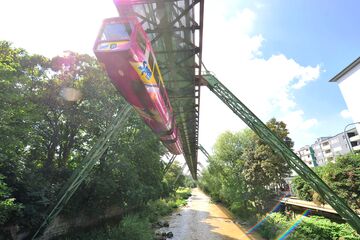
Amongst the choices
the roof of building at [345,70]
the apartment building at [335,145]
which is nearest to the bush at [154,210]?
the roof of building at [345,70]

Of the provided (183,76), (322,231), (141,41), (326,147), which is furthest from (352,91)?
(326,147)

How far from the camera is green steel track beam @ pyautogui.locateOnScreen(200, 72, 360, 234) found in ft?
29.6

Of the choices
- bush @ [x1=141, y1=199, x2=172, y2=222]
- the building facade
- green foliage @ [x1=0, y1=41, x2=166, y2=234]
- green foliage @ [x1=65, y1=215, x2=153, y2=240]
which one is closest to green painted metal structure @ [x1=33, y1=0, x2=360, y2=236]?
green foliage @ [x1=0, y1=41, x2=166, y2=234]

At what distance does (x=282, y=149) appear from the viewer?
10.2 metres

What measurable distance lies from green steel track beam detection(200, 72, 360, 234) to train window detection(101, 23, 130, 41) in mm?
6320

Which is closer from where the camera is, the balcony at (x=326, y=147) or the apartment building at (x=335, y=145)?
the apartment building at (x=335, y=145)

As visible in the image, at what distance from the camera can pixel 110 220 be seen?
2041 centimetres

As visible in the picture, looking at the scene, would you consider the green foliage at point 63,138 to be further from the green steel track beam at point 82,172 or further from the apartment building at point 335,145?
the apartment building at point 335,145

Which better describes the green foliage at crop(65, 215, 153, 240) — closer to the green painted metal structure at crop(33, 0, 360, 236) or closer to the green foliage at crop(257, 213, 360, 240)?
the green painted metal structure at crop(33, 0, 360, 236)

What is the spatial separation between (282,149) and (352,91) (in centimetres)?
2708

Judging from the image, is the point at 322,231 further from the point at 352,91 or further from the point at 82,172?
the point at 352,91

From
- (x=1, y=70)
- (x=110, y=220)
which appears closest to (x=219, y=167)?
(x=110, y=220)

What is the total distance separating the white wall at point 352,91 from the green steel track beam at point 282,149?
24688mm

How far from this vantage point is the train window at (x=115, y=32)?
19.0ft
